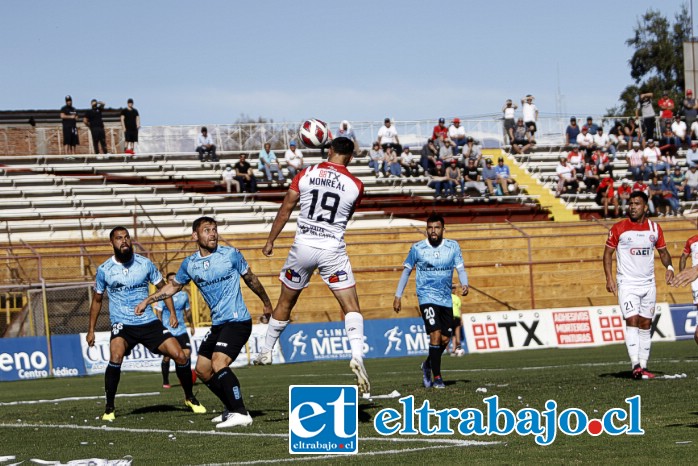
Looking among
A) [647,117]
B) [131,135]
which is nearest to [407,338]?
[131,135]

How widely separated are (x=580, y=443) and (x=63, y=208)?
28.6m

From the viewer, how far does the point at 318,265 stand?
448 inches

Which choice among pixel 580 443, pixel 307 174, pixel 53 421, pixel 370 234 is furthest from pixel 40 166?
pixel 580 443

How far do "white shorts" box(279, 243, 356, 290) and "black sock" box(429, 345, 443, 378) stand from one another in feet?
13.3

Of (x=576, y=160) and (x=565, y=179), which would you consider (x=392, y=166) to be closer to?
(x=565, y=179)

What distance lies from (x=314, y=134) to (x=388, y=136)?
2801cm

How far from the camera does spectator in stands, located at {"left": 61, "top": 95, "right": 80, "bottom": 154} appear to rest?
38.8 m

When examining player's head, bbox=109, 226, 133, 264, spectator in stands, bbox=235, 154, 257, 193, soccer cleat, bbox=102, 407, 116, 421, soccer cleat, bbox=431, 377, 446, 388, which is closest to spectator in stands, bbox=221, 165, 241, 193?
spectator in stands, bbox=235, 154, 257, 193

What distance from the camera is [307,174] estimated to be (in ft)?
36.7

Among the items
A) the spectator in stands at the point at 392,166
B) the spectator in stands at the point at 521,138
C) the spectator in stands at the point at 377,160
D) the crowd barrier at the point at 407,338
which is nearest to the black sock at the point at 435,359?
the crowd barrier at the point at 407,338

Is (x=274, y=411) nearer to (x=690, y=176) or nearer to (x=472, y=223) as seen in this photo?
(x=472, y=223)

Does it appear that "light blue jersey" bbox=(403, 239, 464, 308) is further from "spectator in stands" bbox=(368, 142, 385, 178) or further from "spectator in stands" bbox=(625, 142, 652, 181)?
"spectator in stands" bbox=(625, 142, 652, 181)

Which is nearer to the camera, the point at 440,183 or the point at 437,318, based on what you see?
the point at 437,318

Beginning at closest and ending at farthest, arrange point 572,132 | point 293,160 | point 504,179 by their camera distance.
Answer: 1. point 293,160
2. point 504,179
3. point 572,132
